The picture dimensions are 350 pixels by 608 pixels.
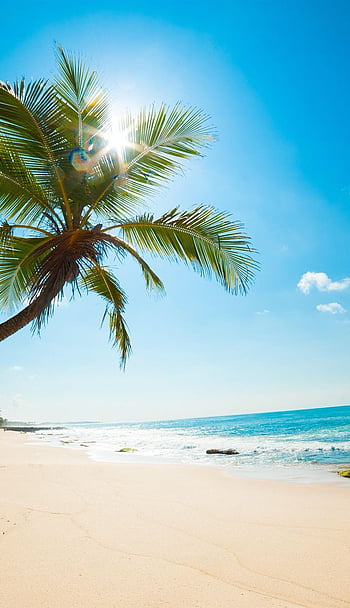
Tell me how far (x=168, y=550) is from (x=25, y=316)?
2.85 m

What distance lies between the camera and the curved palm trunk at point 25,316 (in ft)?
14.0

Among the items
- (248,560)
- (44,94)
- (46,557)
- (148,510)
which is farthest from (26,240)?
(248,560)

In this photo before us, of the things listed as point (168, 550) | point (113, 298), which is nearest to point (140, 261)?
point (113, 298)

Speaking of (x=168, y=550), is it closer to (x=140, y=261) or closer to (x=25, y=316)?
(x=25, y=316)

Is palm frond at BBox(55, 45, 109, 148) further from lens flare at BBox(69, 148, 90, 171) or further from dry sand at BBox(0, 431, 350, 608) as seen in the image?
dry sand at BBox(0, 431, 350, 608)

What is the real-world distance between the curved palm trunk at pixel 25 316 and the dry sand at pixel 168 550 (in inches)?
82.5

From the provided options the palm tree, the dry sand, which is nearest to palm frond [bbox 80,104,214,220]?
the palm tree

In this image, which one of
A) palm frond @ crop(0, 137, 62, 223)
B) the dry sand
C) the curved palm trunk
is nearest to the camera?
the dry sand

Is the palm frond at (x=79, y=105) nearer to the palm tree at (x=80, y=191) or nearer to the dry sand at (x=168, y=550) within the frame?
the palm tree at (x=80, y=191)

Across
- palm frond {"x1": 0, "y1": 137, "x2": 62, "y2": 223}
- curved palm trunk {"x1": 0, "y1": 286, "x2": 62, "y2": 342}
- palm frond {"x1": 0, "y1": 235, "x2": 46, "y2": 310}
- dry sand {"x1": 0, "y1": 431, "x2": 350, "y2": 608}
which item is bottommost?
dry sand {"x1": 0, "y1": 431, "x2": 350, "y2": 608}

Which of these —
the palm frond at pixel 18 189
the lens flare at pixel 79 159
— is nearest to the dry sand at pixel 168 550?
the palm frond at pixel 18 189

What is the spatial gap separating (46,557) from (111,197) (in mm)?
4343

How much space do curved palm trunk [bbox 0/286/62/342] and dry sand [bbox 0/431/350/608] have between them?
2.10 metres

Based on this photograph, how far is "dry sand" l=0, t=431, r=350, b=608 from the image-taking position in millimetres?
2607
